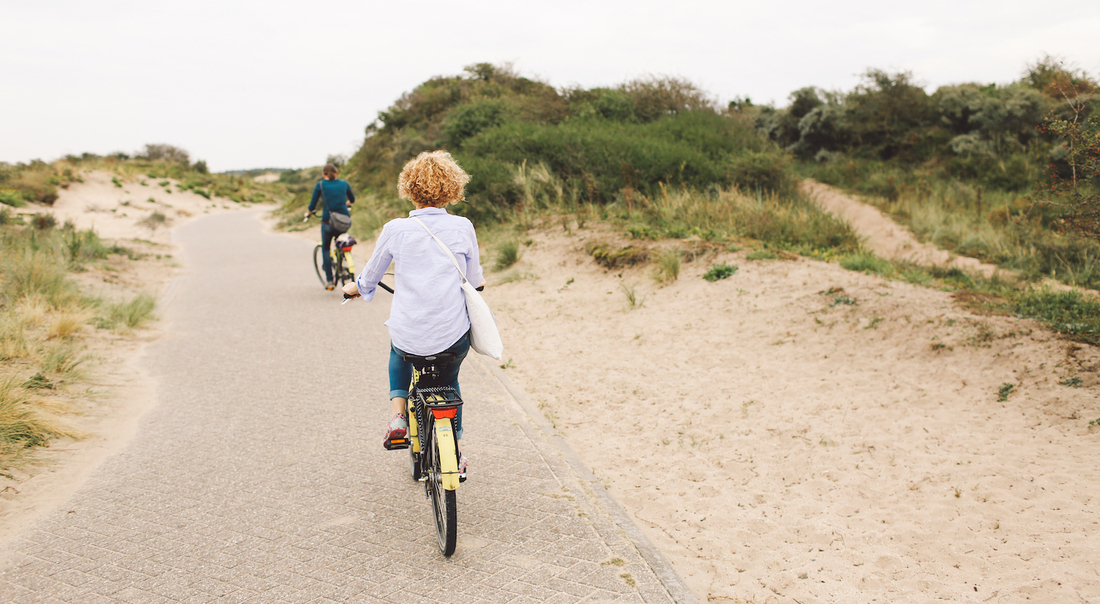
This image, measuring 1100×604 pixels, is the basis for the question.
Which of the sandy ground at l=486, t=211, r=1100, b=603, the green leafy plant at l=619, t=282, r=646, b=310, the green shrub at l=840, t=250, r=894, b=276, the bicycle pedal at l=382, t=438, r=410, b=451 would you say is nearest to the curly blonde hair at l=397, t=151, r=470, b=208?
the bicycle pedal at l=382, t=438, r=410, b=451

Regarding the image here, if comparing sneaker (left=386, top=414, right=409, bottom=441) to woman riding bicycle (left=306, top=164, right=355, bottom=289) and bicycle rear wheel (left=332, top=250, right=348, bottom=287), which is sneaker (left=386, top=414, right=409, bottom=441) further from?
bicycle rear wheel (left=332, top=250, right=348, bottom=287)

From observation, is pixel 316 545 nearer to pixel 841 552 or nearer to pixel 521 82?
pixel 841 552

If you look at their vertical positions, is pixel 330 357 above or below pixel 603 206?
below

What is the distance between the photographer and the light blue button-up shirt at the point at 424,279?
3.26m

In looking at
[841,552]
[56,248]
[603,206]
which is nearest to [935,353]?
[841,552]

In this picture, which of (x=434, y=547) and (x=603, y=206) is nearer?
(x=434, y=547)

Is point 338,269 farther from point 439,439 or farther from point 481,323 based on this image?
point 439,439

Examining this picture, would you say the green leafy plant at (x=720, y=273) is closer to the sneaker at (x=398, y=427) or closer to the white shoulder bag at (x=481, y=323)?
the sneaker at (x=398, y=427)

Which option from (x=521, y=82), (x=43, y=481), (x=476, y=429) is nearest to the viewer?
(x=43, y=481)

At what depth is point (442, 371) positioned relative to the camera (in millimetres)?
3473

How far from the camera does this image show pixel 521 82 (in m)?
31.9

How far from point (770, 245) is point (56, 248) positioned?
1241 centimetres

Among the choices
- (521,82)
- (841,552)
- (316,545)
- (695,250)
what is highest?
(521,82)

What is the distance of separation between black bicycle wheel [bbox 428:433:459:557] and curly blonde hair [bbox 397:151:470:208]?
4.00 ft
